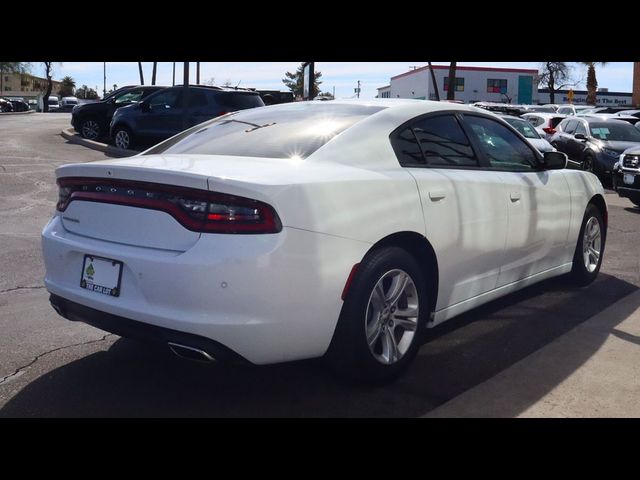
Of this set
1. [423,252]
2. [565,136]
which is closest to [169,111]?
[565,136]

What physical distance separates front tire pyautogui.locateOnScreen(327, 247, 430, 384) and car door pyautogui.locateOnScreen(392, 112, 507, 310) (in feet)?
0.94

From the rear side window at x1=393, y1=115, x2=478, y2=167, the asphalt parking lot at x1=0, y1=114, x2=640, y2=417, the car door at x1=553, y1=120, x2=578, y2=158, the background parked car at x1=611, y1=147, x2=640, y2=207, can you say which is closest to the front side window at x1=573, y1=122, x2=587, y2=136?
the car door at x1=553, y1=120, x2=578, y2=158

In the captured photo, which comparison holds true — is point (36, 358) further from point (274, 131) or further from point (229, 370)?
point (274, 131)

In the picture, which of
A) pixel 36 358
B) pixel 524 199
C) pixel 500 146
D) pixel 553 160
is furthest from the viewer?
pixel 553 160

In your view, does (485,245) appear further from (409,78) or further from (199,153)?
(409,78)

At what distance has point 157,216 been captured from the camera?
3369 millimetres

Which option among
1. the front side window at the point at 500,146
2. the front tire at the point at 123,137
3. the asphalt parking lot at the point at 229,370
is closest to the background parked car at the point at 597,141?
the asphalt parking lot at the point at 229,370

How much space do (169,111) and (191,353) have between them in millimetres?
14113

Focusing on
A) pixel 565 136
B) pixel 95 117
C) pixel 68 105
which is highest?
A: pixel 68 105

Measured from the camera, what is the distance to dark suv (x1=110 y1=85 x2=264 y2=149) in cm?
1644

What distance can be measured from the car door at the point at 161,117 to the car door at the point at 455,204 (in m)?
12.6

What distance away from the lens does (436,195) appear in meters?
4.13
